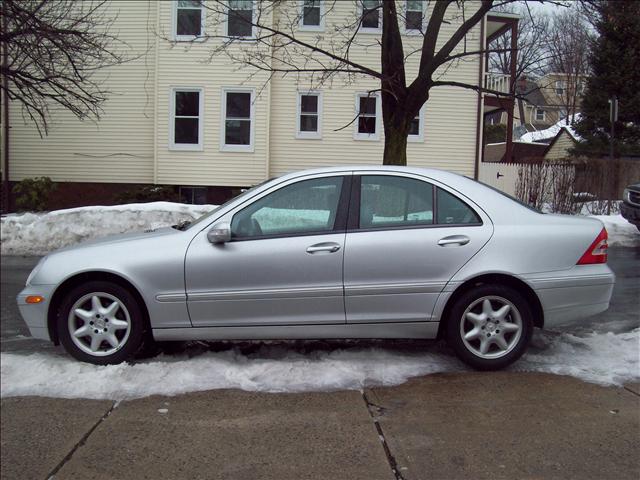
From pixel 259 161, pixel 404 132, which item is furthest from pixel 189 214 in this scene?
pixel 259 161

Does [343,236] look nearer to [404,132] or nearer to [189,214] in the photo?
[404,132]

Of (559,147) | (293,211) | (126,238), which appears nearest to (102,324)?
(126,238)

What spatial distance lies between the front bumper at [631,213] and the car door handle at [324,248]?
8.82 metres

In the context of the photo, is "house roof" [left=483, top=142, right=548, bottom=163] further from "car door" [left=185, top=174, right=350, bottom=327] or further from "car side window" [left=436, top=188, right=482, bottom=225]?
"car door" [left=185, top=174, right=350, bottom=327]

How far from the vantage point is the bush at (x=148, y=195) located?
17266 mm

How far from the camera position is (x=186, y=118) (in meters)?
18.0

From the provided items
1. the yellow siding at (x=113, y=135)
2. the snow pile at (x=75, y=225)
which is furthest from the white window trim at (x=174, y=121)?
the snow pile at (x=75, y=225)

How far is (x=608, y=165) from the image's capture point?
14.2 m

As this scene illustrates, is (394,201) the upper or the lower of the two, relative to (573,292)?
upper

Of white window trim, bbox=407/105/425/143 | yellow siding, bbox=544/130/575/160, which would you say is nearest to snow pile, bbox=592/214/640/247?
white window trim, bbox=407/105/425/143

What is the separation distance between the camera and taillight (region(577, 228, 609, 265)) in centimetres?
465

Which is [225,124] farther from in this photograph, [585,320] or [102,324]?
[102,324]

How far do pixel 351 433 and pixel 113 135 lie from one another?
54.6 ft

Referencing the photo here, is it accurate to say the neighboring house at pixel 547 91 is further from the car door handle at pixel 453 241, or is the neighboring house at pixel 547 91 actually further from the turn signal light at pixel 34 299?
the turn signal light at pixel 34 299
